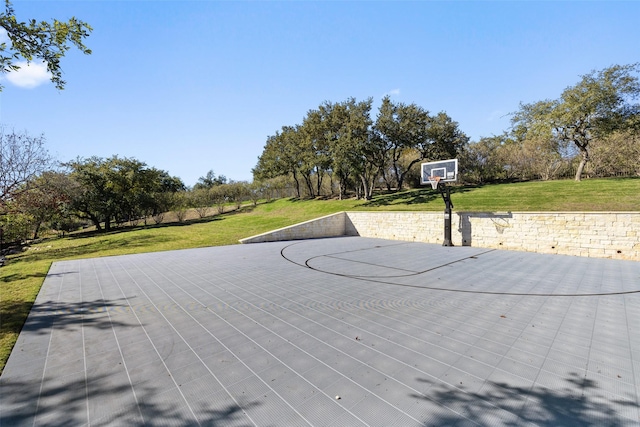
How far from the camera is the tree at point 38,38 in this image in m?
4.41

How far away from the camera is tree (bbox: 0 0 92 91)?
4414 millimetres

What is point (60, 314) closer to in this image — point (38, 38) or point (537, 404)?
point (38, 38)

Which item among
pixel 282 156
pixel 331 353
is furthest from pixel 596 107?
pixel 282 156

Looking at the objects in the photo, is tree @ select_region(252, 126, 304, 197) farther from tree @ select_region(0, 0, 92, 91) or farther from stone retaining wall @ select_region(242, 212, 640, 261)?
tree @ select_region(0, 0, 92, 91)

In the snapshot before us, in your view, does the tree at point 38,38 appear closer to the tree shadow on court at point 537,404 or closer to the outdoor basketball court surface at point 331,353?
the outdoor basketball court surface at point 331,353

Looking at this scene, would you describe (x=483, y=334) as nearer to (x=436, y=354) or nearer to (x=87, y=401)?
(x=436, y=354)

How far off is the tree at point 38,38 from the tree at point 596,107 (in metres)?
21.0

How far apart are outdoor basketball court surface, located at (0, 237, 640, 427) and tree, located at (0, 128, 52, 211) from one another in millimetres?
6797

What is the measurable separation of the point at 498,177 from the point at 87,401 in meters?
28.1

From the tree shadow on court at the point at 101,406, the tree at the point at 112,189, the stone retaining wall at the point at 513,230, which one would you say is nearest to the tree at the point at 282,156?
the tree at the point at 112,189

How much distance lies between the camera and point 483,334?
3.26 m

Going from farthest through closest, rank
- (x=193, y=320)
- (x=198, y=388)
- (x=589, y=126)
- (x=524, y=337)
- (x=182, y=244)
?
1. (x=589, y=126)
2. (x=182, y=244)
3. (x=193, y=320)
4. (x=524, y=337)
5. (x=198, y=388)

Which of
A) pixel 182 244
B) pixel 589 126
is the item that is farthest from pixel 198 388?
pixel 589 126

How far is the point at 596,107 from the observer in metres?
14.8
